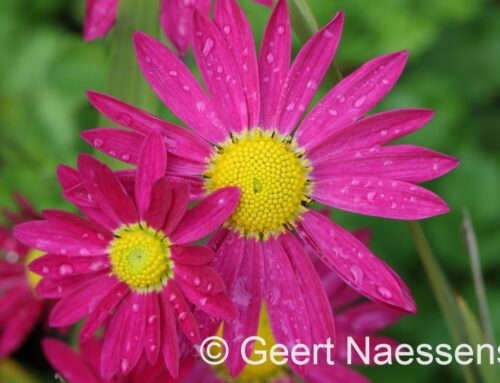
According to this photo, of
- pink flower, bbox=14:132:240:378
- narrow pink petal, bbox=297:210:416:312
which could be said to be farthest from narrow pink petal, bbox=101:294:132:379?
narrow pink petal, bbox=297:210:416:312

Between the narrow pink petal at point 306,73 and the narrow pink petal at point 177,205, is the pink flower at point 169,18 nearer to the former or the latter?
the narrow pink petal at point 306,73

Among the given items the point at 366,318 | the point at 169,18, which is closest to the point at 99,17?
the point at 169,18

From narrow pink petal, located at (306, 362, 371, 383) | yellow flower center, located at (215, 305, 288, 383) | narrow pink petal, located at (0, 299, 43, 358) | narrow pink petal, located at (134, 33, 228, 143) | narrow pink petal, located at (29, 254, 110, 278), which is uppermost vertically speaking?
narrow pink petal, located at (134, 33, 228, 143)

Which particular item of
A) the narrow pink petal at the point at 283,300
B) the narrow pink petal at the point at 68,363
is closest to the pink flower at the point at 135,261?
the narrow pink petal at the point at 283,300

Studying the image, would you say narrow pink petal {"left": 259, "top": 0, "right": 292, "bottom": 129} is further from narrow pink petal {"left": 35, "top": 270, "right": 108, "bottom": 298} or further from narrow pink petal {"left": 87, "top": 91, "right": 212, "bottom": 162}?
narrow pink petal {"left": 35, "top": 270, "right": 108, "bottom": 298}

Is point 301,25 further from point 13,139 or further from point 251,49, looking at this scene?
point 13,139

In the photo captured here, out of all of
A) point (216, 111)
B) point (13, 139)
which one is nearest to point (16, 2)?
point (13, 139)

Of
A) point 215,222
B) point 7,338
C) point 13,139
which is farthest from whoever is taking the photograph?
point 13,139
